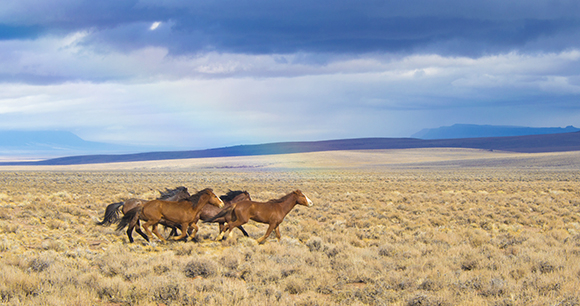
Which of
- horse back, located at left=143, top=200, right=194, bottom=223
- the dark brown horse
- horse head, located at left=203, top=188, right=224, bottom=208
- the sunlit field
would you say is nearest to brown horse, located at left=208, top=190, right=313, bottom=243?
horse head, located at left=203, top=188, right=224, bottom=208

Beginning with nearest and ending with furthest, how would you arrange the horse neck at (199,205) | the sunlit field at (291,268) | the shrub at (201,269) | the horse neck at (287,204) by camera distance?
1. the sunlit field at (291,268)
2. the shrub at (201,269)
3. the horse neck at (199,205)
4. the horse neck at (287,204)

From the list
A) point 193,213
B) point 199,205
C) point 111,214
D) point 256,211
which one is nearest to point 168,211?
point 193,213

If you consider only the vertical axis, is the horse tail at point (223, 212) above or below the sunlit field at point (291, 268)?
above

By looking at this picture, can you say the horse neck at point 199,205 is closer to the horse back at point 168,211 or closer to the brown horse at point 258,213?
the horse back at point 168,211

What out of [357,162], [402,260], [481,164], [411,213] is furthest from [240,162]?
[402,260]

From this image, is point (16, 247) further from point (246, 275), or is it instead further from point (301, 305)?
point (301, 305)

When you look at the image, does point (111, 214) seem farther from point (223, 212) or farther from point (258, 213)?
point (258, 213)

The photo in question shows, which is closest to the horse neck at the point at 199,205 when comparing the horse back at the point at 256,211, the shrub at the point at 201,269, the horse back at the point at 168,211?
the horse back at the point at 168,211

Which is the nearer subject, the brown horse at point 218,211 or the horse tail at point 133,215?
the horse tail at point 133,215

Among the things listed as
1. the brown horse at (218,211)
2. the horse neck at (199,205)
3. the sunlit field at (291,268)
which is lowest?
the sunlit field at (291,268)

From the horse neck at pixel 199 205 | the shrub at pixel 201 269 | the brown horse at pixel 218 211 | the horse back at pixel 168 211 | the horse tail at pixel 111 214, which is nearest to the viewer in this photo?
the shrub at pixel 201 269

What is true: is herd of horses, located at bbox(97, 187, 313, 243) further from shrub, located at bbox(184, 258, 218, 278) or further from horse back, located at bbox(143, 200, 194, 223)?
shrub, located at bbox(184, 258, 218, 278)

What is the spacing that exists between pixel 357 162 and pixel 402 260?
122 metres

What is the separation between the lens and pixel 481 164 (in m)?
102
